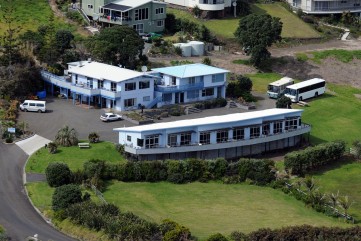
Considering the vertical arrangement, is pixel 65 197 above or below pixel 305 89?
below

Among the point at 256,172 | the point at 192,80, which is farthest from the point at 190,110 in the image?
the point at 256,172

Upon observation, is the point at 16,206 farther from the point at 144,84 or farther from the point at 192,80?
the point at 192,80

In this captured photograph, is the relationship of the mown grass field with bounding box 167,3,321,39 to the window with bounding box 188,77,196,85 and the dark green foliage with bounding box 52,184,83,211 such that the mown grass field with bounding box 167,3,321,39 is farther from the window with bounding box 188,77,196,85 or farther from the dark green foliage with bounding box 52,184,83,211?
the dark green foliage with bounding box 52,184,83,211

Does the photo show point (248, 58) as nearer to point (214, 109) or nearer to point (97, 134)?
point (214, 109)

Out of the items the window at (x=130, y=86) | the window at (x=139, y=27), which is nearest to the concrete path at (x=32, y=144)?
the window at (x=130, y=86)

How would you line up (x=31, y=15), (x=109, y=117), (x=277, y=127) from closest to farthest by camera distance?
(x=277, y=127) < (x=109, y=117) < (x=31, y=15)

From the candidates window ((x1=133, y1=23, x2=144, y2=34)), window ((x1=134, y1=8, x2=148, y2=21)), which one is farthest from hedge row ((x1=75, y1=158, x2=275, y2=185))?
window ((x1=134, y1=8, x2=148, y2=21))

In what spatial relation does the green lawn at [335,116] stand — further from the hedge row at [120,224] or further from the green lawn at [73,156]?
the hedge row at [120,224]
